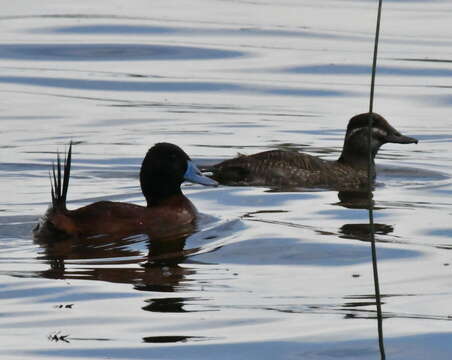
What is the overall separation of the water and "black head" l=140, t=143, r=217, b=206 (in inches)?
16.2

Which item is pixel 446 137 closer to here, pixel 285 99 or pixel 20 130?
pixel 285 99

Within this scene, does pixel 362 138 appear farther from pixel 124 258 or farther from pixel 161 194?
pixel 124 258

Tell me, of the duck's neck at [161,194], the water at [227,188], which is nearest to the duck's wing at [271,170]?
the water at [227,188]

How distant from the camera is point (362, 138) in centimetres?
1631

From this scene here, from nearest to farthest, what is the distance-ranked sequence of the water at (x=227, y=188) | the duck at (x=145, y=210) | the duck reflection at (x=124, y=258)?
the water at (x=227, y=188) < the duck reflection at (x=124, y=258) < the duck at (x=145, y=210)

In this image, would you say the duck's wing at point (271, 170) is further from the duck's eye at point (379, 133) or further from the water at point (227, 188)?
the duck's eye at point (379, 133)

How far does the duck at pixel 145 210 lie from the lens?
1194cm

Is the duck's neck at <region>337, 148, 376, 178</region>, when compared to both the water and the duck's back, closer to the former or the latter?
the water

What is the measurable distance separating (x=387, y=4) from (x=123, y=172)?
1544 centimetres

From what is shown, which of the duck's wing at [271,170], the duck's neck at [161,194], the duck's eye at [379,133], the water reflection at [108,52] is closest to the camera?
the duck's neck at [161,194]

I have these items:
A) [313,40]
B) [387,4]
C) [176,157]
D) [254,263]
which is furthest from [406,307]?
[387,4]

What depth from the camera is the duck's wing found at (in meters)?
15.3

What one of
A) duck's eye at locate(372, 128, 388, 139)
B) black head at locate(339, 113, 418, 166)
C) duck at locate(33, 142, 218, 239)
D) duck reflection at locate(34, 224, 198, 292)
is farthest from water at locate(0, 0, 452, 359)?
duck's eye at locate(372, 128, 388, 139)

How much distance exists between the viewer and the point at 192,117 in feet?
65.4
